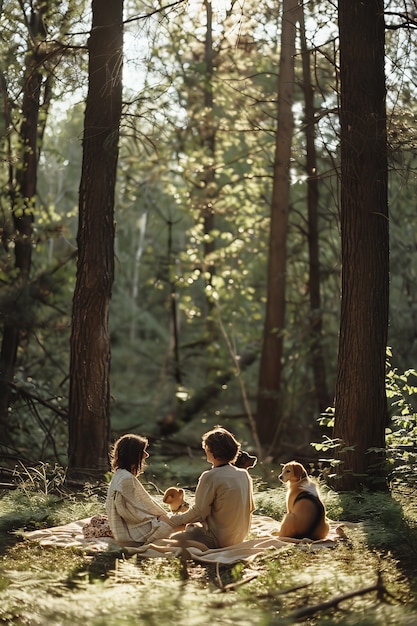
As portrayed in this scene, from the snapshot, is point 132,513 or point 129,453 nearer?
point 132,513

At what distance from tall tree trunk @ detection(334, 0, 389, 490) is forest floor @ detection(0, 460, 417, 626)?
1.13 meters

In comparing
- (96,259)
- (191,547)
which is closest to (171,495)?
(191,547)

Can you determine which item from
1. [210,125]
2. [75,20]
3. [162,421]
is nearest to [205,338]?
[162,421]

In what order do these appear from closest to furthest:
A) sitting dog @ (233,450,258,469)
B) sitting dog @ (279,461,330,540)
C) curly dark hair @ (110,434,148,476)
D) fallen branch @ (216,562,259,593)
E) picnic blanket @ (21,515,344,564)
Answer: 1. fallen branch @ (216,562,259,593)
2. picnic blanket @ (21,515,344,564)
3. sitting dog @ (279,461,330,540)
4. curly dark hair @ (110,434,148,476)
5. sitting dog @ (233,450,258,469)

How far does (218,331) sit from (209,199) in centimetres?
359

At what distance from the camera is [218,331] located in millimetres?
19609

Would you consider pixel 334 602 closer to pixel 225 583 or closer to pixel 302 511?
pixel 225 583

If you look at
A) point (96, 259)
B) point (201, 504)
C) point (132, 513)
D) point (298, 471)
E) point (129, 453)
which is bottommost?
point (132, 513)

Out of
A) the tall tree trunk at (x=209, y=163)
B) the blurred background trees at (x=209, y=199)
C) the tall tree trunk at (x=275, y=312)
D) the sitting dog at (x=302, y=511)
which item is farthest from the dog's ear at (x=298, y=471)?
the tall tree trunk at (x=209, y=163)

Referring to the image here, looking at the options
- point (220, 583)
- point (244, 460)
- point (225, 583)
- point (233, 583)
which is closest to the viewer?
point (220, 583)

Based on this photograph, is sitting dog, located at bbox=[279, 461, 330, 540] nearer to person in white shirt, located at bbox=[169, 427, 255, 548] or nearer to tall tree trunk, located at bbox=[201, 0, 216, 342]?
person in white shirt, located at bbox=[169, 427, 255, 548]

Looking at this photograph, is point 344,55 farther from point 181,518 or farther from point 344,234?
point 181,518

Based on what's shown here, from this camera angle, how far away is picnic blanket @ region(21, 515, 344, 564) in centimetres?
692

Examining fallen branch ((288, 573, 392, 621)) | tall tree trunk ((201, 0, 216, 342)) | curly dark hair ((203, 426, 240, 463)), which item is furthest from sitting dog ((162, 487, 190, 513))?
tall tree trunk ((201, 0, 216, 342))
